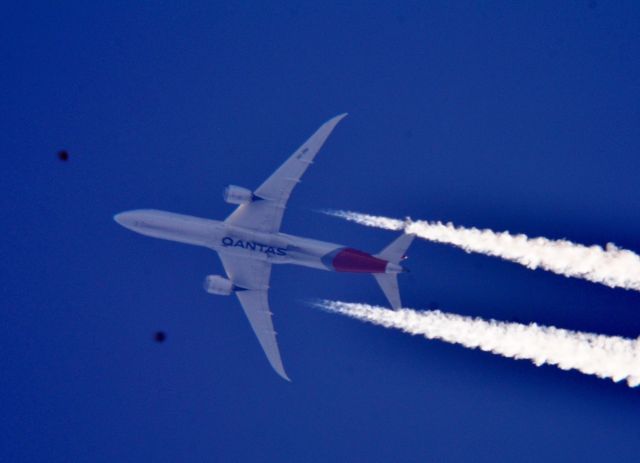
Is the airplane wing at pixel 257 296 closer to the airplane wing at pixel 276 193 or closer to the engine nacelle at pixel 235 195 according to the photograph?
the airplane wing at pixel 276 193

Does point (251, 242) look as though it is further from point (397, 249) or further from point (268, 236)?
point (397, 249)

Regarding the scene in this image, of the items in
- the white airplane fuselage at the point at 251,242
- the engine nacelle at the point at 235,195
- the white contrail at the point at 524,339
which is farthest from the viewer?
the white airplane fuselage at the point at 251,242

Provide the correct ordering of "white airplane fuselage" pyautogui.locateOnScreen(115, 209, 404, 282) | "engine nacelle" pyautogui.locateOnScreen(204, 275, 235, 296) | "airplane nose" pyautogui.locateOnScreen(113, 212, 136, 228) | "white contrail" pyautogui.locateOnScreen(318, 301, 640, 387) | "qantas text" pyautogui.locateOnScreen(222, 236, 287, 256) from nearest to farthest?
1. "white contrail" pyautogui.locateOnScreen(318, 301, 640, 387)
2. "white airplane fuselage" pyautogui.locateOnScreen(115, 209, 404, 282)
3. "engine nacelle" pyautogui.locateOnScreen(204, 275, 235, 296)
4. "airplane nose" pyautogui.locateOnScreen(113, 212, 136, 228)
5. "qantas text" pyautogui.locateOnScreen(222, 236, 287, 256)

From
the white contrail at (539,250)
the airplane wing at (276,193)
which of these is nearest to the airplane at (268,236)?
the airplane wing at (276,193)

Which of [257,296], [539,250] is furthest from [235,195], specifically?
[539,250]

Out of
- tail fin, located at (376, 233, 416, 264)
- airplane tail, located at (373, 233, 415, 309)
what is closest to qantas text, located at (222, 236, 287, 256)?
airplane tail, located at (373, 233, 415, 309)

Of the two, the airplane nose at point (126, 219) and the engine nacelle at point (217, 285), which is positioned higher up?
the airplane nose at point (126, 219)

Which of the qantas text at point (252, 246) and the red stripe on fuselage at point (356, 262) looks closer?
the red stripe on fuselage at point (356, 262)

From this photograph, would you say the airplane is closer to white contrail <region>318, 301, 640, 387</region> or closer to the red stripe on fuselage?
the red stripe on fuselage
